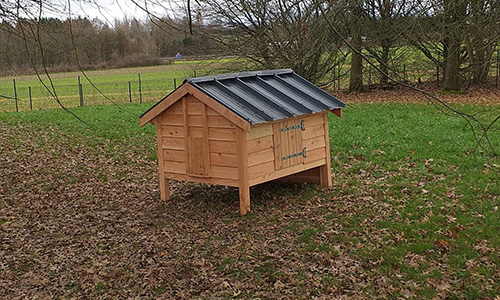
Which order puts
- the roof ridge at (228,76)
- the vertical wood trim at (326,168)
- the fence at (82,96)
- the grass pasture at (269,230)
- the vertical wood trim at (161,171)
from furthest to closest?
the fence at (82,96)
the vertical wood trim at (326,168)
the vertical wood trim at (161,171)
the roof ridge at (228,76)
the grass pasture at (269,230)

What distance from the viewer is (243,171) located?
856 cm

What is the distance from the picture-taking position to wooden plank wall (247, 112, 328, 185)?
869cm

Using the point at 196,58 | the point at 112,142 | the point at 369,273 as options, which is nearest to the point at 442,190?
the point at 369,273

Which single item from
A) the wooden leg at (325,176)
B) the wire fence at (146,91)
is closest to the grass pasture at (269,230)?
the wooden leg at (325,176)

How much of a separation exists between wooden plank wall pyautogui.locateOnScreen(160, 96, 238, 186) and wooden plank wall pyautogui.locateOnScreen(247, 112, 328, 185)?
0.85 ft

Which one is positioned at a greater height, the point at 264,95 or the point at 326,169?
the point at 264,95

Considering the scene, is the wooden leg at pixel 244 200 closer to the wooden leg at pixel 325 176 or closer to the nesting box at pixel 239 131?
the nesting box at pixel 239 131

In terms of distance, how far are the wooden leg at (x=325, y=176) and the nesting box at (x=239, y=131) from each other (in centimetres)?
2

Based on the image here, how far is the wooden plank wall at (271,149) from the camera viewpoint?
869 centimetres

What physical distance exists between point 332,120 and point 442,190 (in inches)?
303

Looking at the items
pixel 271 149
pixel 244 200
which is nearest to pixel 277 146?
pixel 271 149

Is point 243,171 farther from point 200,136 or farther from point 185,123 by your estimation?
point 185,123

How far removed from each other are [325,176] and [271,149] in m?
1.55

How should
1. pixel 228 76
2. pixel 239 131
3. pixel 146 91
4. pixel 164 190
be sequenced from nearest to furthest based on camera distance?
pixel 239 131
pixel 228 76
pixel 164 190
pixel 146 91
